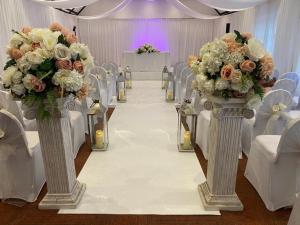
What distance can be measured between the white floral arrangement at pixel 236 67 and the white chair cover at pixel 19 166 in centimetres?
178

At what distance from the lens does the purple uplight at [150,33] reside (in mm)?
12477

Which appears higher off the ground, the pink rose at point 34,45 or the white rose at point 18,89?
the pink rose at point 34,45

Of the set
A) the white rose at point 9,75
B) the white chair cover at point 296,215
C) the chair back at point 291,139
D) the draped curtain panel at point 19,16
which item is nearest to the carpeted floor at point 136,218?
the white chair cover at point 296,215

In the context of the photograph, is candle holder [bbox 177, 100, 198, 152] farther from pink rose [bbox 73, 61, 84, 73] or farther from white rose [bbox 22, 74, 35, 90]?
white rose [bbox 22, 74, 35, 90]

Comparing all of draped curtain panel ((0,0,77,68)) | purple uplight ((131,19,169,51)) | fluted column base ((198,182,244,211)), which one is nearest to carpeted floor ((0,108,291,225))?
fluted column base ((198,182,244,211))

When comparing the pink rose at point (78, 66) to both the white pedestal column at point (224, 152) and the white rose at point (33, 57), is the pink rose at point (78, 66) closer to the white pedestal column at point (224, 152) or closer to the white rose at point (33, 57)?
the white rose at point (33, 57)

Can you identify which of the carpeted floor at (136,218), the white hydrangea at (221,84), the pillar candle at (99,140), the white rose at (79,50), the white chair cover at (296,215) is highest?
the white rose at (79,50)

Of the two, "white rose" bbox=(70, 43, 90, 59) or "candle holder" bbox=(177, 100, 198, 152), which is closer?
"white rose" bbox=(70, 43, 90, 59)

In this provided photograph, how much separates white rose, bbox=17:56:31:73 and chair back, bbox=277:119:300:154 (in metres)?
2.19

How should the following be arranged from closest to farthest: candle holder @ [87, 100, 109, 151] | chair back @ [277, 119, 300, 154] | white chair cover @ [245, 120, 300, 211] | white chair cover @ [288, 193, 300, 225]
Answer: white chair cover @ [288, 193, 300, 225], chair back @ [277, 119, 300, 154], white chair cover @ [245, 120, 300, 211], candle holder @ [87, 100, 109, 151]

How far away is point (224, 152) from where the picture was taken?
2.29 meters

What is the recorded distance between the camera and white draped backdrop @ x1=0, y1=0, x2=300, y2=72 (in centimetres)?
585

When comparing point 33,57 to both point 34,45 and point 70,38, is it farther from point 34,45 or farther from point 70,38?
point 70,38

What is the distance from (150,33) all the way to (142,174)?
10.7m
